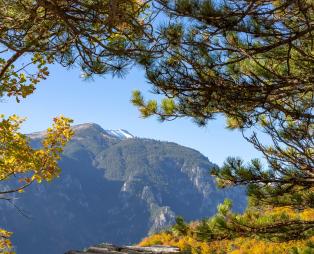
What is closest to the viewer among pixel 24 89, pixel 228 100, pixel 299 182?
pixel 24 89

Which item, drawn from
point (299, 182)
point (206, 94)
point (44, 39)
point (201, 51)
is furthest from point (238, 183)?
point (44, 39)

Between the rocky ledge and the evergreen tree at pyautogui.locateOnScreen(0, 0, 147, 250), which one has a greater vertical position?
the evergreen tree at pyautogui.locateOnScreen(0, 0, 147, 250)

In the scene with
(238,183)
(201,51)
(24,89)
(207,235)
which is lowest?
(207,235)

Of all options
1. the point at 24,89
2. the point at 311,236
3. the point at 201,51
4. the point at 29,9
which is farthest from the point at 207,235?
the point at 29,9

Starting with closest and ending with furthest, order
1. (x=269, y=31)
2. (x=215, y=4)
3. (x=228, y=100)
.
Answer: (x=215, y=4) < (x=269, y=31) < (x=228, y=100)

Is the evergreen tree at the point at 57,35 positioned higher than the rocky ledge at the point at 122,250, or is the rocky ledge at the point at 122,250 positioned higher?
the evergreen tree at the point at 57,35

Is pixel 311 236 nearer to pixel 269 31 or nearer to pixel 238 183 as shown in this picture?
pixel 238 183

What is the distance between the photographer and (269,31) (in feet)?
19.0

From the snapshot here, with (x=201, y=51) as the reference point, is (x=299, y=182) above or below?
below

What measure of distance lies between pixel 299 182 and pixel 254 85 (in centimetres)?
201

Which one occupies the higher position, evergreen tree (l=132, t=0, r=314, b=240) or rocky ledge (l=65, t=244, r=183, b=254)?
evergreen tree (l=132, t=0, r=314, b=240)

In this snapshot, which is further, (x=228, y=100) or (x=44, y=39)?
(x=228, y=100)

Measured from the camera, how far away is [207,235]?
7.90 metres

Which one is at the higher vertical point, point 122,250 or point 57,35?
point 57,35
